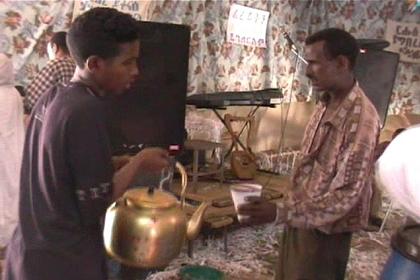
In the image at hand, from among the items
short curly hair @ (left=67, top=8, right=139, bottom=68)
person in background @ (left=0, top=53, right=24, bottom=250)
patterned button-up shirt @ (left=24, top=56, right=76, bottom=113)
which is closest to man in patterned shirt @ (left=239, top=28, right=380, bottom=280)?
short curly hair @ (left=67, top=8, right=139, bottom=68)

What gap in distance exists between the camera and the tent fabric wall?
265 cm

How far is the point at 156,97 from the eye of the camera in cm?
269

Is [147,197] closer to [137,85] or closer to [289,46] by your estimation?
[137,85]

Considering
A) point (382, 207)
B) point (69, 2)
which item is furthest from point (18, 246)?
point (382, 207)

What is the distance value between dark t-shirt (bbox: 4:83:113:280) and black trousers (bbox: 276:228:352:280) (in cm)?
79

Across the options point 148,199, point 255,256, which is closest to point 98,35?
point 148,199

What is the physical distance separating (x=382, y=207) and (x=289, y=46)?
1.67m

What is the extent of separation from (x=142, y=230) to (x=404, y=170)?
833mm

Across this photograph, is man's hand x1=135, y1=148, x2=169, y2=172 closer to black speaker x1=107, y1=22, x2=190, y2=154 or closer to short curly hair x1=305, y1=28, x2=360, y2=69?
short curly hair x1=305, y1=28, x2=360, y2=69

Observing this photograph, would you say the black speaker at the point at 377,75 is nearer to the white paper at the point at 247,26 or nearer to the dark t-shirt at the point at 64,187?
the white paper at the point at 247,26

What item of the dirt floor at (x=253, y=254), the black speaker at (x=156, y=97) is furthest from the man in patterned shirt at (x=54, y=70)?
the dirt floor at (x=253, y=254)

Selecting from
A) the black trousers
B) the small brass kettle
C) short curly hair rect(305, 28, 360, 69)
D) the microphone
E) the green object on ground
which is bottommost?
the green object on ground

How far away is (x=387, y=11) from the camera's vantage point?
4.73 m

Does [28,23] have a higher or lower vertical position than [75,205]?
higher
